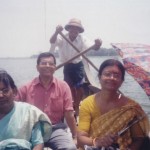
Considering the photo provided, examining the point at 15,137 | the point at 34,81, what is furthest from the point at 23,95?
the point at 15,137

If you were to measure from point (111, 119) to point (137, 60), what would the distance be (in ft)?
2.22

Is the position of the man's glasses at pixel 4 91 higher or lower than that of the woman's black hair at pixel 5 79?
lower

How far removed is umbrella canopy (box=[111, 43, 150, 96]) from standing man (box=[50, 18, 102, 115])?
2.79 metres

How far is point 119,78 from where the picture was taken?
343 centimetres

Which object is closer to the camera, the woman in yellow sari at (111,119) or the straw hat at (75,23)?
the woman in yellow sari at (111,119)

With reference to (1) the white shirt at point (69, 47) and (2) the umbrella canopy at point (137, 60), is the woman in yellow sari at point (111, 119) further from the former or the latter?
(1) the white shirt at point (69, 47)

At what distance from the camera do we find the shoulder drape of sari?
335 centimetres

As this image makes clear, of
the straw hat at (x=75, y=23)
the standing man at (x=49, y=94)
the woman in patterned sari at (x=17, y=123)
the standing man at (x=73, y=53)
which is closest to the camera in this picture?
the woman in patterned sari at (x=17, y=123)

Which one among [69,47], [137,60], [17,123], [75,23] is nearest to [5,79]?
[17,123]

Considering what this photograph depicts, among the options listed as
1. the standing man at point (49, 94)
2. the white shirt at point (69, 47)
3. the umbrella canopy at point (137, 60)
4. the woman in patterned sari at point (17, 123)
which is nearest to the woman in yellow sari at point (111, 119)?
the umbrella canopy at point (137, 60)

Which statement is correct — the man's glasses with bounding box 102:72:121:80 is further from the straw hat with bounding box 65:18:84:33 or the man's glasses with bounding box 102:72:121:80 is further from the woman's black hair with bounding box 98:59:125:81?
the straw hat with bounding box 65:18:84:33

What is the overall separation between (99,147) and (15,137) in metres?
0.84

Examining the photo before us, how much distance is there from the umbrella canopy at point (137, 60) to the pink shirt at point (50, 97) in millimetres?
1038

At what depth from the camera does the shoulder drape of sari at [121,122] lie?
3354mm
